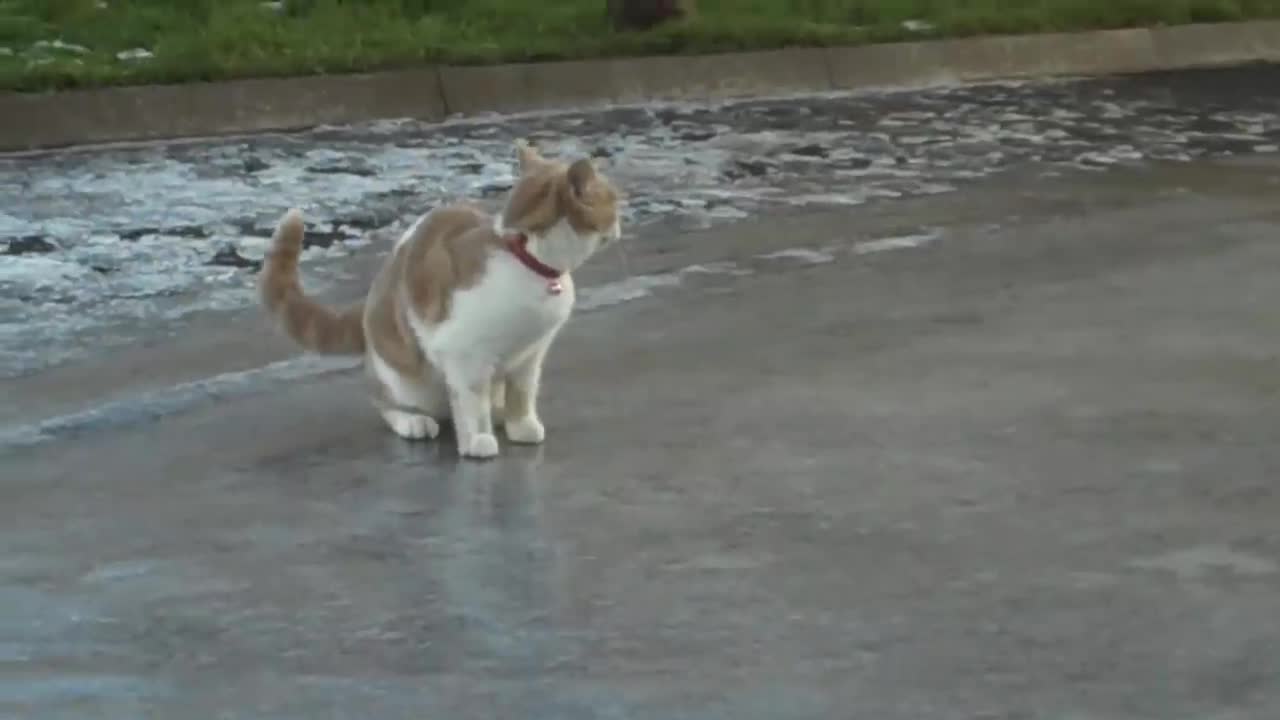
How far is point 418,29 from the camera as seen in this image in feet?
45.6

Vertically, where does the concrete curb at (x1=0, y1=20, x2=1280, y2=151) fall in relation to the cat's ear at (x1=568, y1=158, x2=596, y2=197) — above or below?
below

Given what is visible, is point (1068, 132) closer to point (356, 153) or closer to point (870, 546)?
point (356, 153)

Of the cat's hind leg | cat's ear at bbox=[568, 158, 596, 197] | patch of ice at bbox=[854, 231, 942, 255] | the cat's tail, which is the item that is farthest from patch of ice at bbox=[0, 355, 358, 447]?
patch of ice at bbox=[854, 231, 942, 255]

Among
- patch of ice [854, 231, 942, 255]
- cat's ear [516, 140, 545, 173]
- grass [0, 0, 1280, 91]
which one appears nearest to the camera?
cat's ear [516, 140, 545, 173]

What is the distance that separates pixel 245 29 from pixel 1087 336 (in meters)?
7.33

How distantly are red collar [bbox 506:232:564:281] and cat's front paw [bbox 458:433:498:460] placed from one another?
19.0 inches

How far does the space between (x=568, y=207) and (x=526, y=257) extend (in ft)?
0.55

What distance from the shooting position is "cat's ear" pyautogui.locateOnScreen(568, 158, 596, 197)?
5.42 meters

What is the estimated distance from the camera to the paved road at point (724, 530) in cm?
425

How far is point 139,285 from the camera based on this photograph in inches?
319

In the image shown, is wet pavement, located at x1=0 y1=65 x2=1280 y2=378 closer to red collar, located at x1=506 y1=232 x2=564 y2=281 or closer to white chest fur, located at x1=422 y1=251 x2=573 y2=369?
white chest fur, located at x1=422 y1=251 x2=573 y2=369

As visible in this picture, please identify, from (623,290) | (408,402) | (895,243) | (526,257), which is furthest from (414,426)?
(895,243)

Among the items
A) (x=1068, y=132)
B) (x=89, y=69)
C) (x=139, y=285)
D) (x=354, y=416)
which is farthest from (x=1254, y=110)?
(x=354, y=416)

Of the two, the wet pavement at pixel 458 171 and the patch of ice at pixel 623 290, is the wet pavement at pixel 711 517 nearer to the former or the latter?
the patch of ice at pixel 623 290
